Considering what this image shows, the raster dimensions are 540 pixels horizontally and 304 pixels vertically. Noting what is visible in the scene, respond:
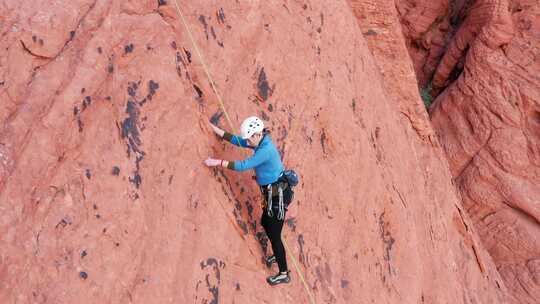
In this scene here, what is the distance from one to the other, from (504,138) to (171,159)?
909 cm

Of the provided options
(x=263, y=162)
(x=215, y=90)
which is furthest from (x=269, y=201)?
(x=215, y=90)

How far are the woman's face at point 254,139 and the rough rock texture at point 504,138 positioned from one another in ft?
27.7

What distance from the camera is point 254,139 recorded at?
3.86 metres

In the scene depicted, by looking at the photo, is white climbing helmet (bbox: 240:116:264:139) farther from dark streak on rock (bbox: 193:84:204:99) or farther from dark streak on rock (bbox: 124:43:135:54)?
dark streak on rock (bbox: 124:43:135:54)

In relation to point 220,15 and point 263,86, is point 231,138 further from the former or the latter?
point 220,15

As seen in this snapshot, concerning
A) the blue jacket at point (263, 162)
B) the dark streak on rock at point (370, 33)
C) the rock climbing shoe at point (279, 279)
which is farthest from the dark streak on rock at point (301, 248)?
the dark streak on rock at point (370, 33)

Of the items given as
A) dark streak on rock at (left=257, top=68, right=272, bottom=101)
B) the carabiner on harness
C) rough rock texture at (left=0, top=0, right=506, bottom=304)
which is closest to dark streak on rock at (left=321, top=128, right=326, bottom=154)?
rough rock texture at (left=0, top=0, right=506, bottom=304)

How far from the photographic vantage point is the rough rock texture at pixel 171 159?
317 cm

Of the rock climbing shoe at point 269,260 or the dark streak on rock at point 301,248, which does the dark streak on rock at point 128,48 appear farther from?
the dark streak on rock at point 301,248

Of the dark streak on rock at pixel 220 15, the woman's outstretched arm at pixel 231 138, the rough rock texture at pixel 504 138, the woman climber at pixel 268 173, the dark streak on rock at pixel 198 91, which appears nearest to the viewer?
the woman climber at pixel 268 173

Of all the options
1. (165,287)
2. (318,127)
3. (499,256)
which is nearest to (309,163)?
(318,127)

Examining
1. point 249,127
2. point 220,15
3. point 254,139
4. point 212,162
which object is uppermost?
point 220,15

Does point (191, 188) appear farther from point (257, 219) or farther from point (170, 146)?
point (257, 219)

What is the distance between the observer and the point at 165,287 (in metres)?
3.43
